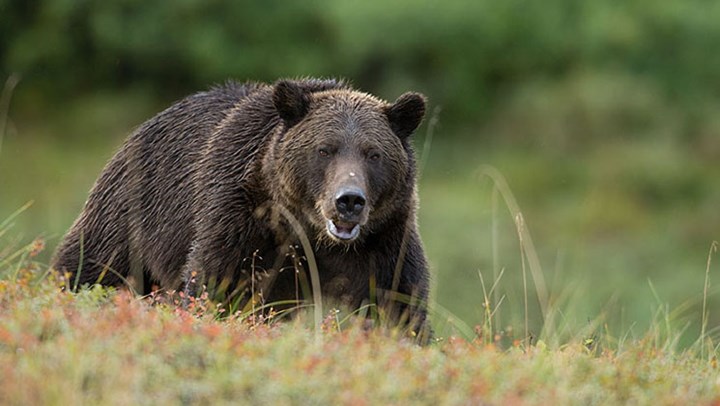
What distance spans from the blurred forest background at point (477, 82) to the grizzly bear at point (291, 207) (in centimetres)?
1289

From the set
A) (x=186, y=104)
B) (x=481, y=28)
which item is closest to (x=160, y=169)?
(x=186, y=104)

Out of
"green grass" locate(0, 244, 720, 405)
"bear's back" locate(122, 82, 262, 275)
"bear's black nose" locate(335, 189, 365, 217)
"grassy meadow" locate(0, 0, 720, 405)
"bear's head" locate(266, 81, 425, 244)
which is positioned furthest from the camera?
"grassy meadow" locate(0, 0, 720, 405)

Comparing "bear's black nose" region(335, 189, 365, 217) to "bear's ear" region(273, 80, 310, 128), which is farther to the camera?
"bear's ear" region(273, 80, 310, 128)

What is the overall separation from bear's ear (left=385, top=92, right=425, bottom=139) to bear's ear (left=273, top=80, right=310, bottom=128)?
44cm

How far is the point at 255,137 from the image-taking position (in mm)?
7293

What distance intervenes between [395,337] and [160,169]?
106 inches

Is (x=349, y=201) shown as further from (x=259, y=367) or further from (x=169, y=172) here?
(x=259, y=367)

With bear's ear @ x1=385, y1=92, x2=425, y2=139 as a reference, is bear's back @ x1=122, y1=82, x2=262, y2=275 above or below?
below

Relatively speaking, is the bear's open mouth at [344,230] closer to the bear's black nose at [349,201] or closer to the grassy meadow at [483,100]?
the bear's black nose at [349,201]

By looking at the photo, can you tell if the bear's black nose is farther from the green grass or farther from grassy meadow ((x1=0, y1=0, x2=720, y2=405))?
grassy meadow ((x1=0, y1=0, x2=720, y2=405))

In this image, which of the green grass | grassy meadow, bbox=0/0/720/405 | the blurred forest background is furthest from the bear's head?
the blurred forest background

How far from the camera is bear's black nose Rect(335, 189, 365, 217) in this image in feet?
21.4

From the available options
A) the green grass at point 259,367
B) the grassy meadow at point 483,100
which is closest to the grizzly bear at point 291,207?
the green grass at point 259,367

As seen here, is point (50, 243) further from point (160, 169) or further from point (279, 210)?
point (279, 210)
